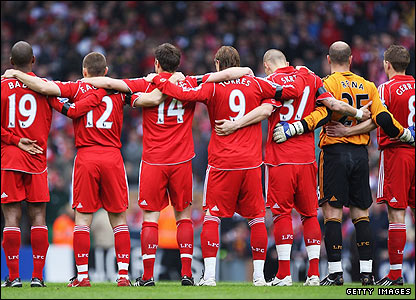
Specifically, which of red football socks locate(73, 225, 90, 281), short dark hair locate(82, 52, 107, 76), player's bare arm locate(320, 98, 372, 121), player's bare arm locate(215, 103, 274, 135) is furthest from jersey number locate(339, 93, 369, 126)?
red football socks locate(73, 225, 90, 281)

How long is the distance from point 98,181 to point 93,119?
2.23ft

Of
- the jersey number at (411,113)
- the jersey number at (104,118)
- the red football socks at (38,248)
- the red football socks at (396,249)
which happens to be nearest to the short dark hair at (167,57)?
the jersey number at (104,118)

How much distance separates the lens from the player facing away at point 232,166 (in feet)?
28.0

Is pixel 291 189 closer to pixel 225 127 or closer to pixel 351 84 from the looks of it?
pixel 225 127

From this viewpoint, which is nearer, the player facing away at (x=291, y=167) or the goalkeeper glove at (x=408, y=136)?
the player facing away at (x=291, y=167)

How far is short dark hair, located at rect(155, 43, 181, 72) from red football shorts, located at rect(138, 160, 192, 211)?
111 cm

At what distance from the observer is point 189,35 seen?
71.6ft

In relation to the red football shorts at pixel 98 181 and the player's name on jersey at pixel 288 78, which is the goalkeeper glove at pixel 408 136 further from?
the red football shorts at pixel 98 181

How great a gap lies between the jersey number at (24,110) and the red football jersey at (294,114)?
262cm

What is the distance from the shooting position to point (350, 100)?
29.4 ft

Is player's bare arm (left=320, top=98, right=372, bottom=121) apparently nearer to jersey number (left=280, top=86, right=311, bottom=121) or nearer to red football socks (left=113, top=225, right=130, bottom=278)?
jersey number (left=280, top=86, right=311, bottom=121)

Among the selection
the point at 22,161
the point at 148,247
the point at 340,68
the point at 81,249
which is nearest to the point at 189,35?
the point at 340,68

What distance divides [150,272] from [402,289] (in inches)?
105

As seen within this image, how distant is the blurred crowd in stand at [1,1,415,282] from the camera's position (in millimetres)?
18969
